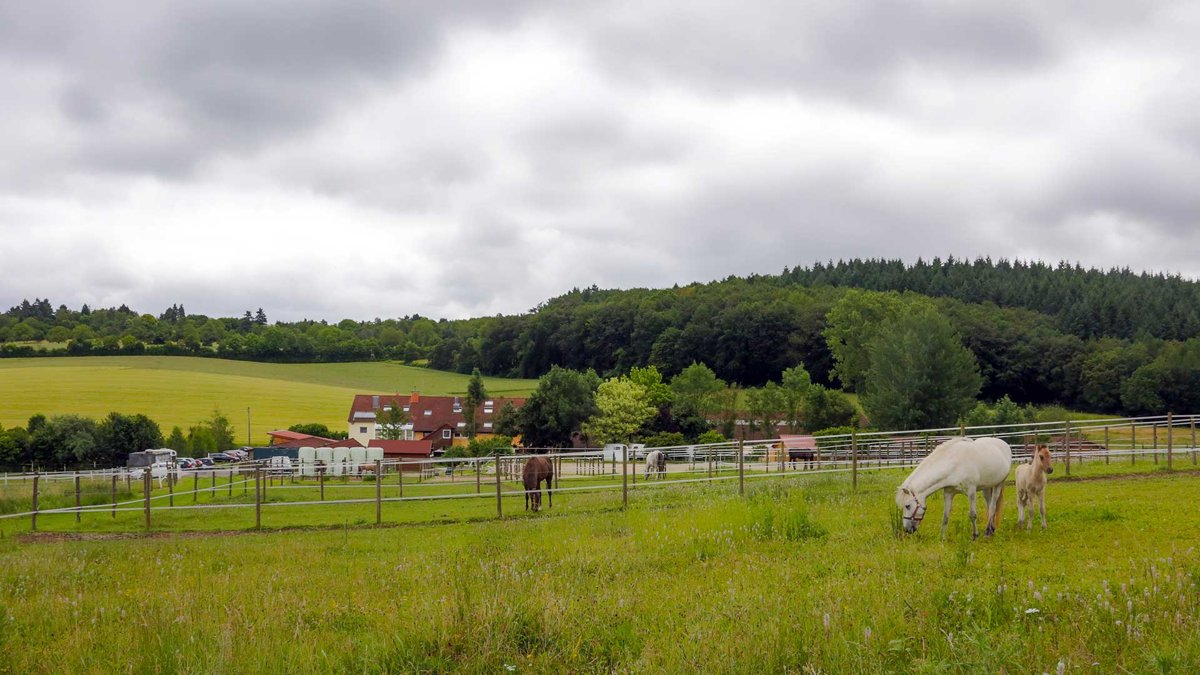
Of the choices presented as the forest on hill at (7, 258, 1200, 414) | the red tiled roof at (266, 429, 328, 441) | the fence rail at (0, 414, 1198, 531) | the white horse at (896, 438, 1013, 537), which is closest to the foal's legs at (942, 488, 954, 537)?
the white horse at (896, 438, 1013, 537)

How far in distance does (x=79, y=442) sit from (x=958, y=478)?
68201mm

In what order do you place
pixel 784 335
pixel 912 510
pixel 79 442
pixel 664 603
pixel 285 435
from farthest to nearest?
pixel 784 335
pixel 285 435
pixel 79 442
pixel 912 510
pixel 664 603

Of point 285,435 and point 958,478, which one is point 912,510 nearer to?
point 958,478

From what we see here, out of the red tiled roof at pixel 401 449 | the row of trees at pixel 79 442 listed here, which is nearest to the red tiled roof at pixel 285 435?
the row of trees at pixel 79 442

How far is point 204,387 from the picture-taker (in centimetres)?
9988

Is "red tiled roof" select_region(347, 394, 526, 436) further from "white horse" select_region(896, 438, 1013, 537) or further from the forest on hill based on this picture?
"white horse" select_region(896, 438, 1013, 537)

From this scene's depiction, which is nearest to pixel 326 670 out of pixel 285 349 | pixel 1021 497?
pixel 1021 497

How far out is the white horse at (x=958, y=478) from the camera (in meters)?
9.97

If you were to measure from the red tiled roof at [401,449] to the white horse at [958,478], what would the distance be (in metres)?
58.5

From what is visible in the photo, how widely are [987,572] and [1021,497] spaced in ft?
11.4

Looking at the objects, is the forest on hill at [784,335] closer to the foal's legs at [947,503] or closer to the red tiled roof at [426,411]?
the red tiled roof at [426,411]

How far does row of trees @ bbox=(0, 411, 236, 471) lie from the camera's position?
61.6m

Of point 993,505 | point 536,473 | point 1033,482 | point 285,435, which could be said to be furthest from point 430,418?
point 1033,482

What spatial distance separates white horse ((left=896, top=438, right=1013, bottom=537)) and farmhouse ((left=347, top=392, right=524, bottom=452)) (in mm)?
70404
